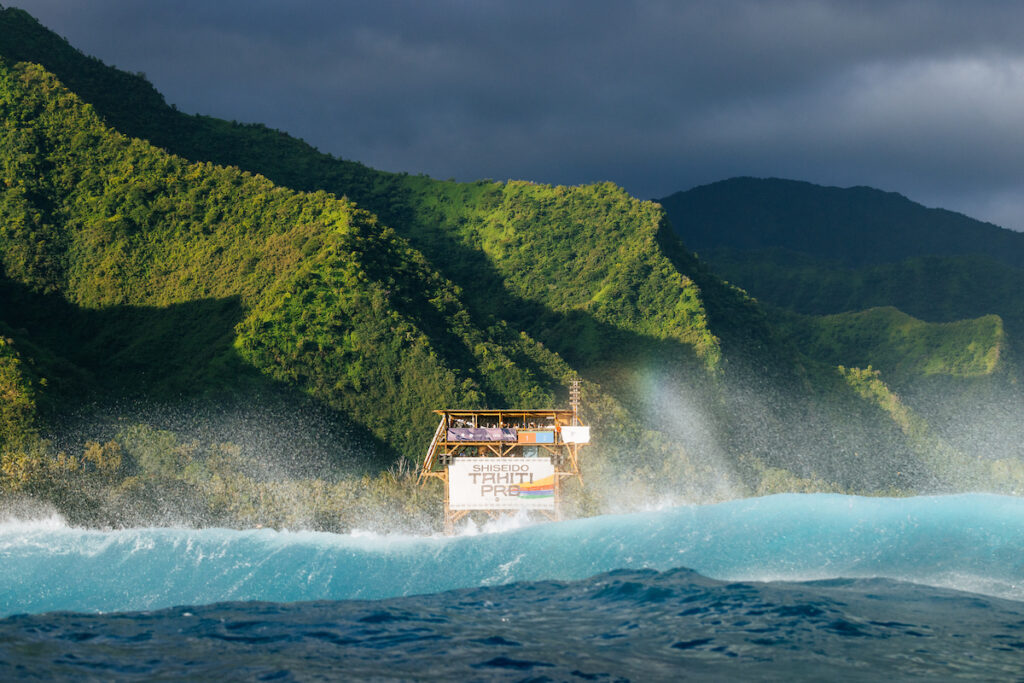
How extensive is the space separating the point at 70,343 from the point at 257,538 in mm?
57128

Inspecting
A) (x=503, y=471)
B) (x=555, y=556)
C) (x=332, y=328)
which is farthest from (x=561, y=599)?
(x=332, y=328)

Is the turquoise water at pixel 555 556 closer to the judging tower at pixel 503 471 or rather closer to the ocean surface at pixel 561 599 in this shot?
the ocean surface at pixel 561 599

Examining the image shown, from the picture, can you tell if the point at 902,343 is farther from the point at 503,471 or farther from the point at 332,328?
the point at 503,471

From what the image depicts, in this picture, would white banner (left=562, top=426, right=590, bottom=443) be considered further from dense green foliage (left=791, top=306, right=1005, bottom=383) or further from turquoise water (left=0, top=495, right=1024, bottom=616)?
dense green foliage (left=791, top=306, right=1005, bottom=383)

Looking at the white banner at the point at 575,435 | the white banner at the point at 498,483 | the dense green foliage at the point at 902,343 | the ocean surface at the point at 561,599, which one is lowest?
the ocean surface at the point at 561,599

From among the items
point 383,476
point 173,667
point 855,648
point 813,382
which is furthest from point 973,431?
point 173,667

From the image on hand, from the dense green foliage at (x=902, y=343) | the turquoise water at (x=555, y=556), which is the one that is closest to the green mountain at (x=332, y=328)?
Answer: the turquoise water at (x=555, y=556)

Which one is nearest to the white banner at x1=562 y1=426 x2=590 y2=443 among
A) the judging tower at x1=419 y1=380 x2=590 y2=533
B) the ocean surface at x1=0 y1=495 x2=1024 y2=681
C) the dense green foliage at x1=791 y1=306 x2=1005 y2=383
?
the judging tower at x1=419 y1=380 x2=590 y2=533

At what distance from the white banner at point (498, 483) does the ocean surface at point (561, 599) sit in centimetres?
435

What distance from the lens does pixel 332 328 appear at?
88562 millimetres

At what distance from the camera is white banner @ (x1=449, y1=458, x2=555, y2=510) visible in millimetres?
51094

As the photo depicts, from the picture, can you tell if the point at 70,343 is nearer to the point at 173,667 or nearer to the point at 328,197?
the point at 328,197

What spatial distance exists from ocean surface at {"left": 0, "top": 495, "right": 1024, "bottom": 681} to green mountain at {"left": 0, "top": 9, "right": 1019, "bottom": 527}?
83.2ft

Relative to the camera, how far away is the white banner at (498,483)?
168 ft
